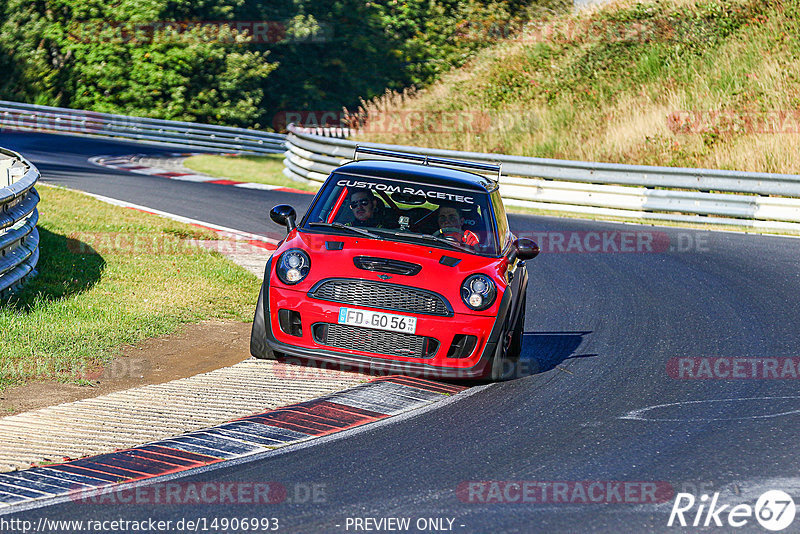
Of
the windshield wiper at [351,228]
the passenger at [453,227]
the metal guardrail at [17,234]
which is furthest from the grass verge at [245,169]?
the windshield wiper at [351,228]

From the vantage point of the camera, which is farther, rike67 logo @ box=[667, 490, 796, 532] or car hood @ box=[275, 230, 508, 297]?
car hood @ box=[275, 230, 508, 297]

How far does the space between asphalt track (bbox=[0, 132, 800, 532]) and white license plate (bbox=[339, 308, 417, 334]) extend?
69cm

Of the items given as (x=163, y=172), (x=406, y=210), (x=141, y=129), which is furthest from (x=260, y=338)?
(x=141, y=129)

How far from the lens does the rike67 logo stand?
16.2 ft

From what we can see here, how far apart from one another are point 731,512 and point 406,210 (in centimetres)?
423

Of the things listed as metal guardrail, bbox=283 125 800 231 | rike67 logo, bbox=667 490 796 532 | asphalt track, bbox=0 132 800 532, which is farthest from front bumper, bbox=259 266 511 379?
metal guardrail, bbox=283 125 800 231

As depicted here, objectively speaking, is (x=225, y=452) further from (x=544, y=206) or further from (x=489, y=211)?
(x=544, y=206)

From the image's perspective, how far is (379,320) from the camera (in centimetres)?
745

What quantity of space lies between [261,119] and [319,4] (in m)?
6.69

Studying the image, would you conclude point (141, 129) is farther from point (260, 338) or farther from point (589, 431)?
point (589, 431)

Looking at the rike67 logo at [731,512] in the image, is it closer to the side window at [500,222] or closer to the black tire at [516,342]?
the black tire at [516,342]

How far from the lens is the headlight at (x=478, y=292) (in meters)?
7.57

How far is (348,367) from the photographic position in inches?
316

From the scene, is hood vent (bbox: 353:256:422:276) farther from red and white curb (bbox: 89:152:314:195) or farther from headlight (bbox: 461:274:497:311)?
red and white curb (bbox: 89:152:314:195)
